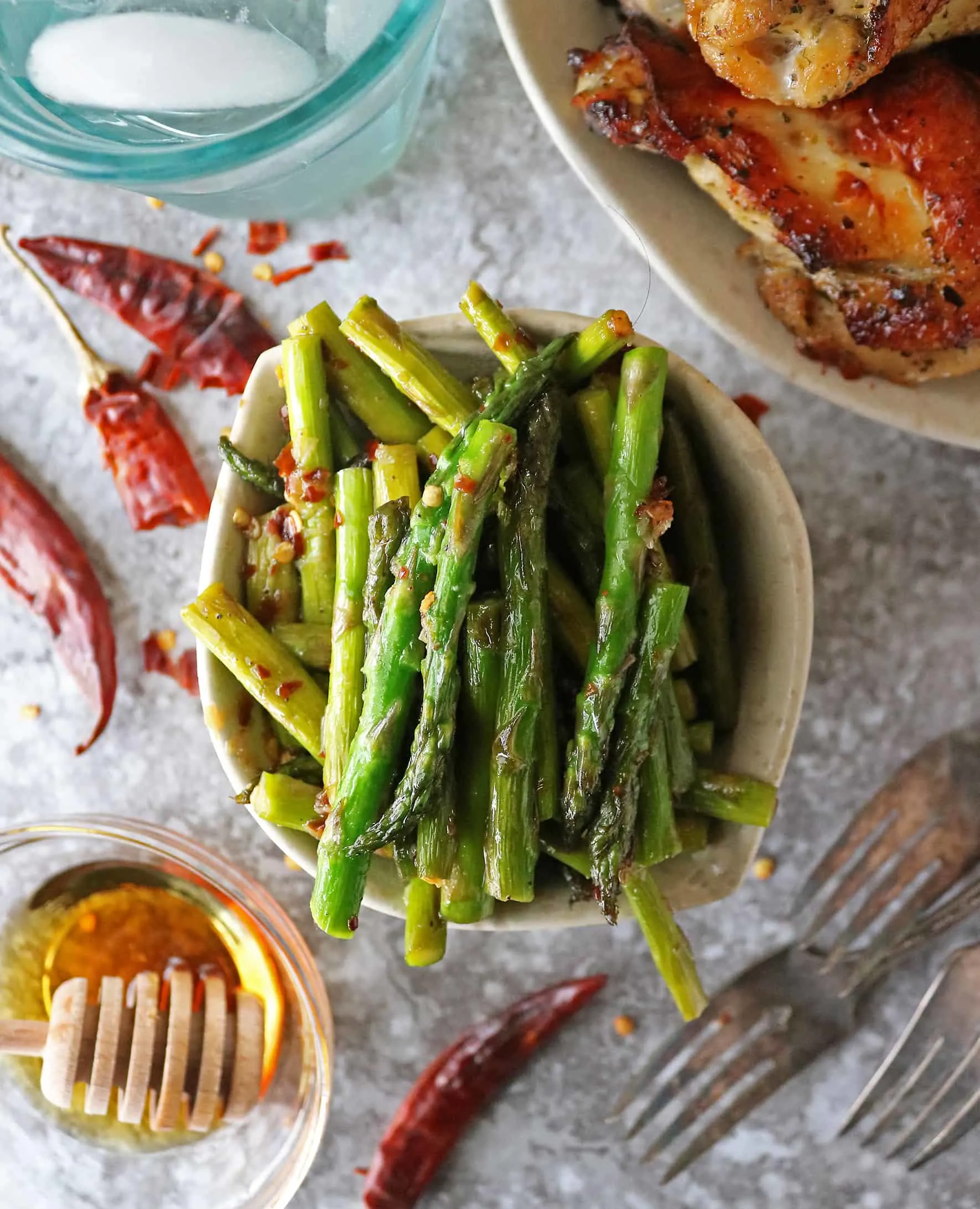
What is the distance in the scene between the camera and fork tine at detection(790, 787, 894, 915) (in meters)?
2.59

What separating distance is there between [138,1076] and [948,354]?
7.33 ft

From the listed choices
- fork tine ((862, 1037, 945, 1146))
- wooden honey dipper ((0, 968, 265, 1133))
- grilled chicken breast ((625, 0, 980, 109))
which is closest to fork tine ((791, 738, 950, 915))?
fork tine ((862, 1037, 945, 1146))

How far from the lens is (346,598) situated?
2045 mm

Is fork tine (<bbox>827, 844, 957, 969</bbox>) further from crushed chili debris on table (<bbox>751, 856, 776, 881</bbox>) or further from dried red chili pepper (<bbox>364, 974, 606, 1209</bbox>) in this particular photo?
dried red chili pepper (<bbox>364, 974, 606, 1209</bbox>)

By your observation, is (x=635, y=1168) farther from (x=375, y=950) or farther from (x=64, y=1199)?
(x=64, y=1199)

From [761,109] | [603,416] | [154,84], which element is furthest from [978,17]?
[154,84]

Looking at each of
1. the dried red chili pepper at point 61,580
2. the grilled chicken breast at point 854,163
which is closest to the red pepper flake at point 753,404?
the grilled chicken breast at point 854,163

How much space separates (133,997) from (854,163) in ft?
7.45

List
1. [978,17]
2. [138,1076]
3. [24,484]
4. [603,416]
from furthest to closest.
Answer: [24,484], [138,1076], [603,416], [978,17]

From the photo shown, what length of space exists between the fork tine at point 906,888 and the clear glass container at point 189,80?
1.97 metres

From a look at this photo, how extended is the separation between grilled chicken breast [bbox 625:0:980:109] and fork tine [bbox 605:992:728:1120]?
6.26 ft

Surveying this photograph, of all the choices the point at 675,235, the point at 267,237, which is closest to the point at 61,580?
the point at 267,237

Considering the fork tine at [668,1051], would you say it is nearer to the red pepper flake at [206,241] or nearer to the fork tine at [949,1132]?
the fork tine at [949,1132]

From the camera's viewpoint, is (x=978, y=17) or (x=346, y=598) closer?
(x=978, y=17)
